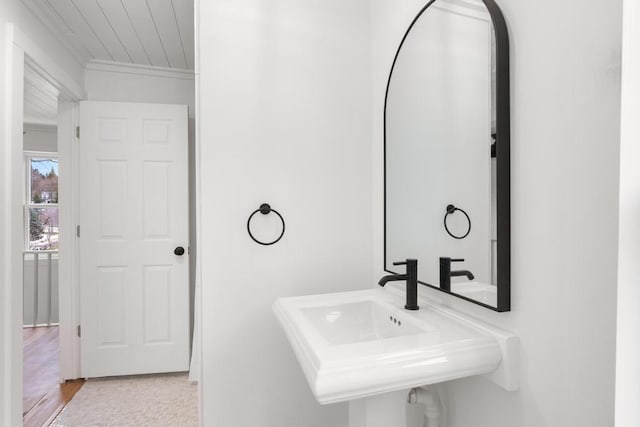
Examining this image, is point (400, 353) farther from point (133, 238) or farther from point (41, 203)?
point (41, 203)

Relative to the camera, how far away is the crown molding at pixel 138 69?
A: 8.81ft

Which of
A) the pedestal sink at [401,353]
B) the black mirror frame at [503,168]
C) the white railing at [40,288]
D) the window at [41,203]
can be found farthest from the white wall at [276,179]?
the window at [41,203]

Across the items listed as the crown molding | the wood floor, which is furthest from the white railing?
the crown molding

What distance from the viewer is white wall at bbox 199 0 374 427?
57.7 inches

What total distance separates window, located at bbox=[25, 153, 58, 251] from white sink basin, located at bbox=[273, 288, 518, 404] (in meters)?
4.39

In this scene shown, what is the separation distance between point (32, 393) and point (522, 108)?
3.30 m

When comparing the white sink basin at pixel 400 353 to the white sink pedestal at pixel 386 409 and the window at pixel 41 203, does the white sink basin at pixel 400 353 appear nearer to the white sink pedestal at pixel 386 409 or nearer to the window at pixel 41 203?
the white sink pedestal at pixel 386 409

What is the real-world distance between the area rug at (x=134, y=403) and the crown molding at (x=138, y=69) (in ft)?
7.93

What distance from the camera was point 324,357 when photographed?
74 cm

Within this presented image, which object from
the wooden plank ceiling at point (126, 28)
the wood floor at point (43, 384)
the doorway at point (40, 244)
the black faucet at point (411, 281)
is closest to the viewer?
the black faucet at point (411, 281)

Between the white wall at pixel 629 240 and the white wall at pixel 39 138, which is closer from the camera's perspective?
the white wall at pixel 629 240

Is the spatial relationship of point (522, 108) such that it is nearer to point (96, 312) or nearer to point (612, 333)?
point (612, 333)

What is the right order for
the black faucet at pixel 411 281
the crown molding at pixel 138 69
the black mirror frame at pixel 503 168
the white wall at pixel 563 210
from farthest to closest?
the crown molding at pixel 138 69 → the black faucet at pixel 411 281 → the black mirror frame at pixel 503 168 → the white wall at pixel 563 210

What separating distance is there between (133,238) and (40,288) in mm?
2205
